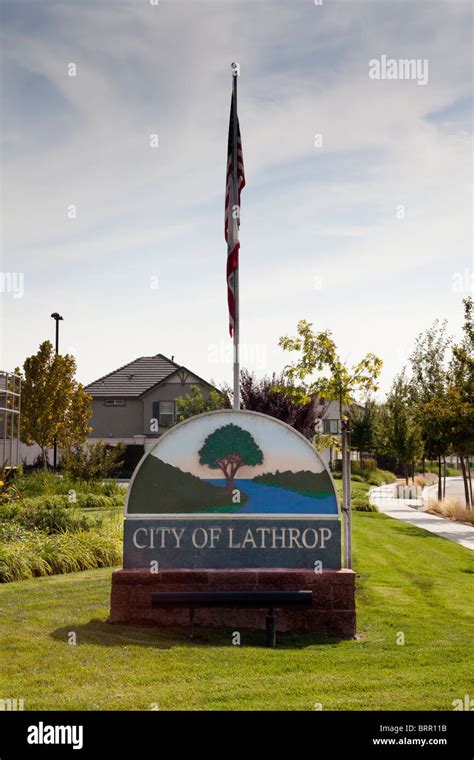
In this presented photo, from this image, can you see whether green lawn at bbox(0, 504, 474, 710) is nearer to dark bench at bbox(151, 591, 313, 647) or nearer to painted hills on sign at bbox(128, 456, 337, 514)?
dark bench at bbox(151, 591, 313, 647)

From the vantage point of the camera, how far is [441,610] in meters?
10.3

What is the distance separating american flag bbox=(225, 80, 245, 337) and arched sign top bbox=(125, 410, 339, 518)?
8.11 ft

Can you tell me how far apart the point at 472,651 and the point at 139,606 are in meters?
3.57

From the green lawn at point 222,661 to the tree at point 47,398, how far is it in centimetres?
2265

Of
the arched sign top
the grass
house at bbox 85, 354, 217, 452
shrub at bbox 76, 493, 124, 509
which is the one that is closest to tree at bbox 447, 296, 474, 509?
the grass

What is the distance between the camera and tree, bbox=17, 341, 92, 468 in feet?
109

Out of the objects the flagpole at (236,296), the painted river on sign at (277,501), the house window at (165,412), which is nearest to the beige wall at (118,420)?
the house window at (165,412)

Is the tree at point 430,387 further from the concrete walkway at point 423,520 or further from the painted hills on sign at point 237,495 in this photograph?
the painted hills on sign at point 237,495

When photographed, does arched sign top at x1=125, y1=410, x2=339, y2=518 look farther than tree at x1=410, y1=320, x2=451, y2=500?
No

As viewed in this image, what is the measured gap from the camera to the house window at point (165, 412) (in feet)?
155

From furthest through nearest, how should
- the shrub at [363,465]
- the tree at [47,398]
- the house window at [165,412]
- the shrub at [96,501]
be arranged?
the shrub at [363,465]
the house window at [165,412]
the tree at [47,398]
the shrub at [96,501]
